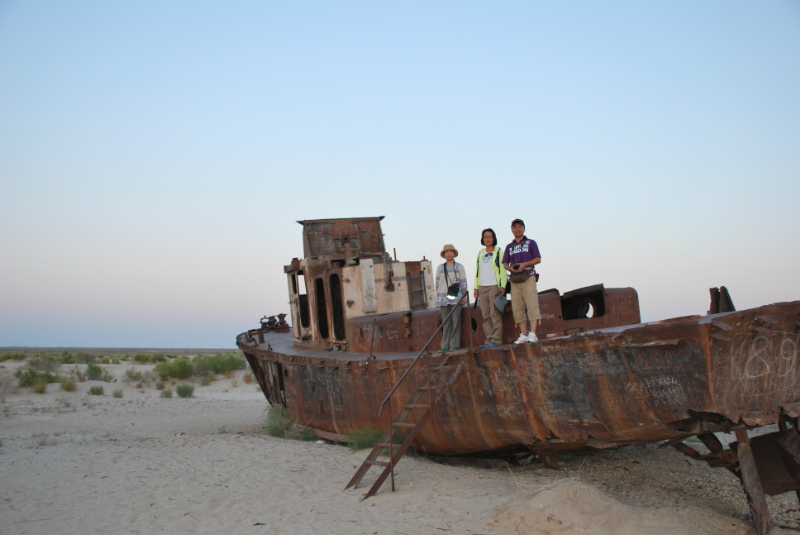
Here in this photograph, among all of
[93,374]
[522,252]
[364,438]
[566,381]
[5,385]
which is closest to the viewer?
[566,381]

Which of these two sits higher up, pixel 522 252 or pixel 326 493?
pixel 522 252

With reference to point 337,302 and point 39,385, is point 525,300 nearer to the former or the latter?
point 337,302

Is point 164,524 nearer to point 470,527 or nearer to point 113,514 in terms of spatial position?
point 113,514

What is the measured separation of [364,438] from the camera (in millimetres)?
8602

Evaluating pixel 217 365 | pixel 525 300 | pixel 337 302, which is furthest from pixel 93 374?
pixel 525 300

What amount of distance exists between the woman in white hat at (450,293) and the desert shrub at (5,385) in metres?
14.9

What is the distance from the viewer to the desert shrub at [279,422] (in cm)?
1067

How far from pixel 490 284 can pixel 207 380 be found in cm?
2039

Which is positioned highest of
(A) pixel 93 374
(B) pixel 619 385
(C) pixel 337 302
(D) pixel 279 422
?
(C) pixel 337 302

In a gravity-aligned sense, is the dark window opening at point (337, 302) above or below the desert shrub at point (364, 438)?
above

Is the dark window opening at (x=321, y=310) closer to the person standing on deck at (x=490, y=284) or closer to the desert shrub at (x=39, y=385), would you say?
the person standing on deck at (x=490, y=284)

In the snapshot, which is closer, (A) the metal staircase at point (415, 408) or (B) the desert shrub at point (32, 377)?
(A) the metal staircase at point (415, 408)

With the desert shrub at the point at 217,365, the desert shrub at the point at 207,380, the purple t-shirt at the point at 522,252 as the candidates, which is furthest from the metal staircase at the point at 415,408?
the desert shrub at the point at 217,365

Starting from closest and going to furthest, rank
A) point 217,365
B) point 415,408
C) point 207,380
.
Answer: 1. point 415,408
2. point 207,380
3. point 217,365
